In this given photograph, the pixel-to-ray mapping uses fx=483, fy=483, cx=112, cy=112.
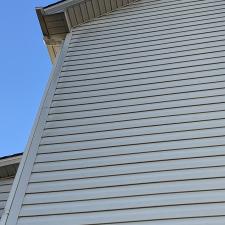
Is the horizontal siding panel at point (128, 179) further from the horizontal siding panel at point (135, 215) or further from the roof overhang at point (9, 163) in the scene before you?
the roof overhang at point (9, 163)

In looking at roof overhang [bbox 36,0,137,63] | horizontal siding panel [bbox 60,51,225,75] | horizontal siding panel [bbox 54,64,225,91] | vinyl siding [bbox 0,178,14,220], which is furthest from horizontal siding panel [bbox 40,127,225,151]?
roof overhang [bbox 36,0,137,63]

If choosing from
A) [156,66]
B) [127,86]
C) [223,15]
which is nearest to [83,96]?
[127,86]

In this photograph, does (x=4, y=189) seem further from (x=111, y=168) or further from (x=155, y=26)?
(x=155, y=26)

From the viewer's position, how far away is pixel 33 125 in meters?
6.16

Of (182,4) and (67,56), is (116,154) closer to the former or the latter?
(67,56)

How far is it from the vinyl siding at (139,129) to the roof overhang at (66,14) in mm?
602

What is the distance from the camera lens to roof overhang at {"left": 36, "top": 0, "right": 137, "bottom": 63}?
8.46 meters

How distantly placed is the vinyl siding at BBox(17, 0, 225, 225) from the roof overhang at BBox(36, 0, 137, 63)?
60cm

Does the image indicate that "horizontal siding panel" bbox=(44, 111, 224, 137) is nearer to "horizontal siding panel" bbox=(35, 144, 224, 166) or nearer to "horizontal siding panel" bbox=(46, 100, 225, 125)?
"horizontal siding panel" bbox=(46, 100, 225, 125)

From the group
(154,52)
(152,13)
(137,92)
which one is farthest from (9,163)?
(152,13)

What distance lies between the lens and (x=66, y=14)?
27.9 ft

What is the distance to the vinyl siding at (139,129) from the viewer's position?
15.5ft

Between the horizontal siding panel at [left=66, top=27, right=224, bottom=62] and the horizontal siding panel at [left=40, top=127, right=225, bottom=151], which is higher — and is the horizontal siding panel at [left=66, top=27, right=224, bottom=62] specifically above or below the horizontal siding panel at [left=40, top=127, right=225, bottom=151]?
above

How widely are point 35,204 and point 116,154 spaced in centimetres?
106
